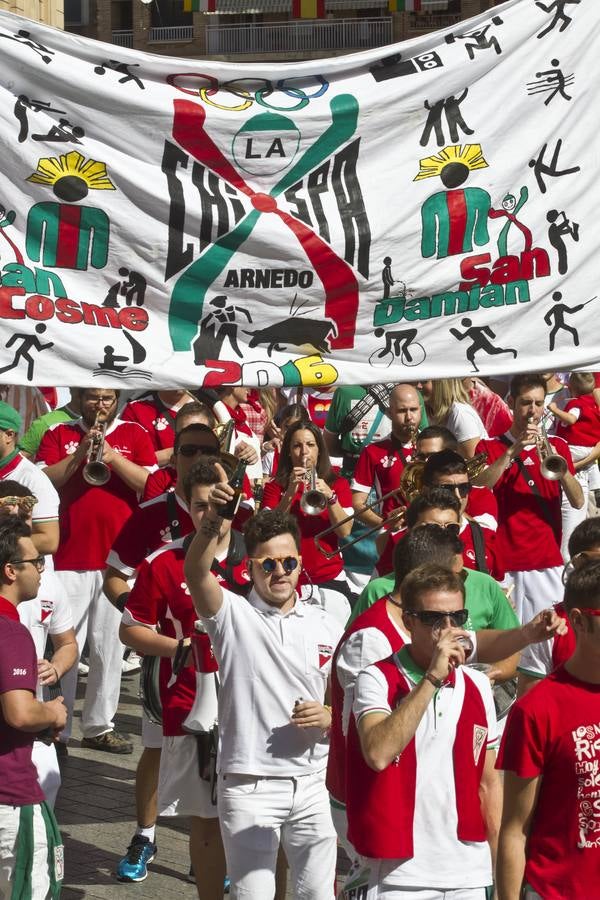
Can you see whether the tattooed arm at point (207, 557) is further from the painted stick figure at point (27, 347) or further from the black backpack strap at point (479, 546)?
the black backpack strap at point (479, 546)

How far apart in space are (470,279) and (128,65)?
179 cm

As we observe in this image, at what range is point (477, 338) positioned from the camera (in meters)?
6.73

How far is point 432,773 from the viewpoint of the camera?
450 cm

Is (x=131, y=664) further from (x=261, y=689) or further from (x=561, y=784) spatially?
(x=561, y=784)

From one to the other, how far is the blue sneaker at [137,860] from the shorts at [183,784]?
645mm

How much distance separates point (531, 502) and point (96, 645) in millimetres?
2718

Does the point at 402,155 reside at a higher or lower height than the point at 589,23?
lower

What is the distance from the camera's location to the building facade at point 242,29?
45.0 m

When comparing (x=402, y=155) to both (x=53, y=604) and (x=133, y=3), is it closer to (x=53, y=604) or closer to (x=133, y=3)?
(x=53, y=604)

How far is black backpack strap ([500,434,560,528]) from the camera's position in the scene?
8.91 metres

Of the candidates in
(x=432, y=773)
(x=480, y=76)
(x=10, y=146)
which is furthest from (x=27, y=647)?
(x=480, y=76)

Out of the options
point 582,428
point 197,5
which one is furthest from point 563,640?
point 197,5

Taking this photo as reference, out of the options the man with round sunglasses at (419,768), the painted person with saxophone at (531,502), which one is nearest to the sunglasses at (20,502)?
the man with round sunglasses at (419,768)

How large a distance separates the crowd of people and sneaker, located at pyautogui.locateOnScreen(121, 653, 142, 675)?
1800mm
